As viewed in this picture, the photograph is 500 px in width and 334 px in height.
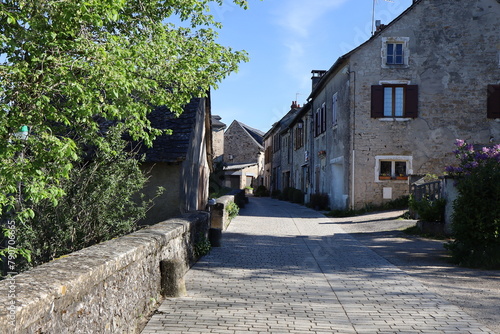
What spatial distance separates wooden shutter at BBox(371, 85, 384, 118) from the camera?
19547 mm

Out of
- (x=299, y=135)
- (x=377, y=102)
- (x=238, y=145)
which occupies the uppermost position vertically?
(x=238, y=145)

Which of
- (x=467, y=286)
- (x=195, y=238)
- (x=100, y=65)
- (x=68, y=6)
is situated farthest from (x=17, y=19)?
(x=467, y=286)

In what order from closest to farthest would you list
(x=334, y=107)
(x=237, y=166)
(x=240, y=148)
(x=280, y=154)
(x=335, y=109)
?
(x=335, y=109)
(x=334, y=107)
(x=280, y=154)
(x=237, y=166)
(x=240, y=148)

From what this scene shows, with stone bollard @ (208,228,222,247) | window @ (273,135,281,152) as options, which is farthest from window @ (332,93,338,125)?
window @ (273,135,281,152)

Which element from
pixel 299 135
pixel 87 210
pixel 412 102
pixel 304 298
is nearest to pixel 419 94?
pixel 412 102

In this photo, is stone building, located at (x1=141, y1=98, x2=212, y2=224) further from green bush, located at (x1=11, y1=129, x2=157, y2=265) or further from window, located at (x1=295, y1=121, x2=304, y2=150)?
window, located at (x1=295, y1=121, x2=304, y2=150)

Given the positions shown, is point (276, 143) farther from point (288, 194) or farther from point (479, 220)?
point (479, 220)

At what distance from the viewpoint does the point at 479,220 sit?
812 centimetres

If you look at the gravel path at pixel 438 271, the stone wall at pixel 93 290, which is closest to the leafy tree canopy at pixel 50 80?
the stone wall at pixel 93 290

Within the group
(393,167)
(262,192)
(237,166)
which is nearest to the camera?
(393,167)

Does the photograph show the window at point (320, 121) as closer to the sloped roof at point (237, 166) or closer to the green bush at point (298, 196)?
the green bush at point (298, 196)

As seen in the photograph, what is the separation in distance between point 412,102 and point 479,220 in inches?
476

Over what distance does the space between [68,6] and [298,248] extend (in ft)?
21.9

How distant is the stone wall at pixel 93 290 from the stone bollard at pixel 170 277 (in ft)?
0.24
